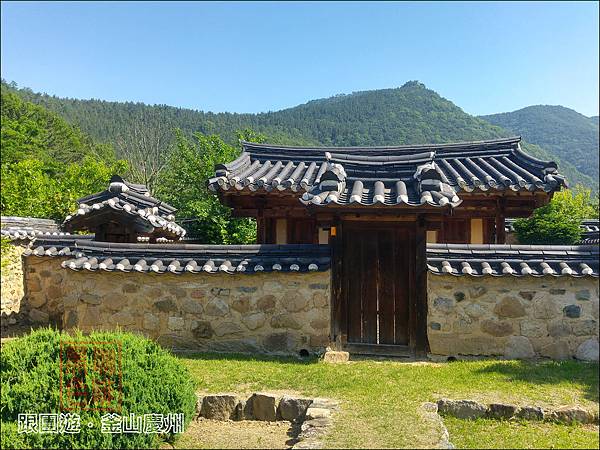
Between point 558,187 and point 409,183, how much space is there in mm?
3079

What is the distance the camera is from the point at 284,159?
11477 millimetres

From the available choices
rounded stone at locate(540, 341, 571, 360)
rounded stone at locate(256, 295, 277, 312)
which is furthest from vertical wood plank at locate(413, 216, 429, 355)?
rounded stone at locate(256, 295, 277, 312)

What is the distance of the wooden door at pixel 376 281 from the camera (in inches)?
294

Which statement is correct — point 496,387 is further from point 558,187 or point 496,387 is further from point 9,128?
point 9,128

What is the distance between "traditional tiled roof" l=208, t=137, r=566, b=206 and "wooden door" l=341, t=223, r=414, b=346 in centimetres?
79

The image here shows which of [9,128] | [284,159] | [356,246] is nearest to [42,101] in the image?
[9,128]

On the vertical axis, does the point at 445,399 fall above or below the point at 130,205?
below

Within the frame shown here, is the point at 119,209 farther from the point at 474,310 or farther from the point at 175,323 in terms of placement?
the point at 474,310

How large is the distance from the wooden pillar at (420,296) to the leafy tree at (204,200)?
11960 millimetres

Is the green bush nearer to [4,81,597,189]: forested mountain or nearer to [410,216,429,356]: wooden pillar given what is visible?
[410,216,429,356]: wooden pillar

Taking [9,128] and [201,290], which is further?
[9,128]

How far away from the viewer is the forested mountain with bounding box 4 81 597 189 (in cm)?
4797

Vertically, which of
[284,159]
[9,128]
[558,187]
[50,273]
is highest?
[9,128]

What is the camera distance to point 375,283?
7.57 meters
